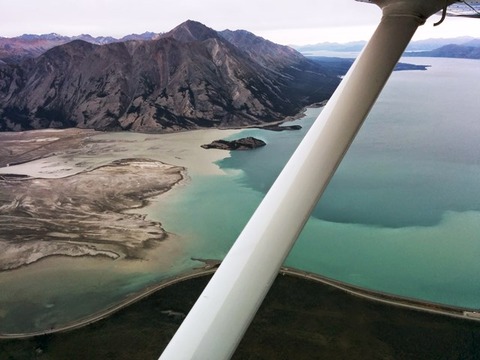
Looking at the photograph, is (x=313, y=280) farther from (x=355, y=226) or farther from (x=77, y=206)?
(x=77, y=206)

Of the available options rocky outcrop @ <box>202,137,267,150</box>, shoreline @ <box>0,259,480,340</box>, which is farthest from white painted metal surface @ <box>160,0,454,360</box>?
rocky outcrop @ <box>202,137,267,150</box>

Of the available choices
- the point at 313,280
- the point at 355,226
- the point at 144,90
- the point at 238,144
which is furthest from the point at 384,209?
the point at 144,90

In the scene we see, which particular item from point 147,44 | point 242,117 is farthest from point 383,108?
point 147,44

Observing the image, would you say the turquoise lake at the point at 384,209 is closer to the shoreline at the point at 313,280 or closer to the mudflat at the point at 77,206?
the shoreline at the point at 313,280

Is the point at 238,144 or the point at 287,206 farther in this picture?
the point at 238,144

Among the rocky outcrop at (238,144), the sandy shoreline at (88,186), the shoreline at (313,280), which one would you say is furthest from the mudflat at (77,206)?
the rocky outcrop at (238,144)

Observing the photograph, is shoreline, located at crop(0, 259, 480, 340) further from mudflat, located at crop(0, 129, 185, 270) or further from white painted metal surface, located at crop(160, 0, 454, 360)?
white painted metal surface, located at crop(160, 0, 454, 360)
